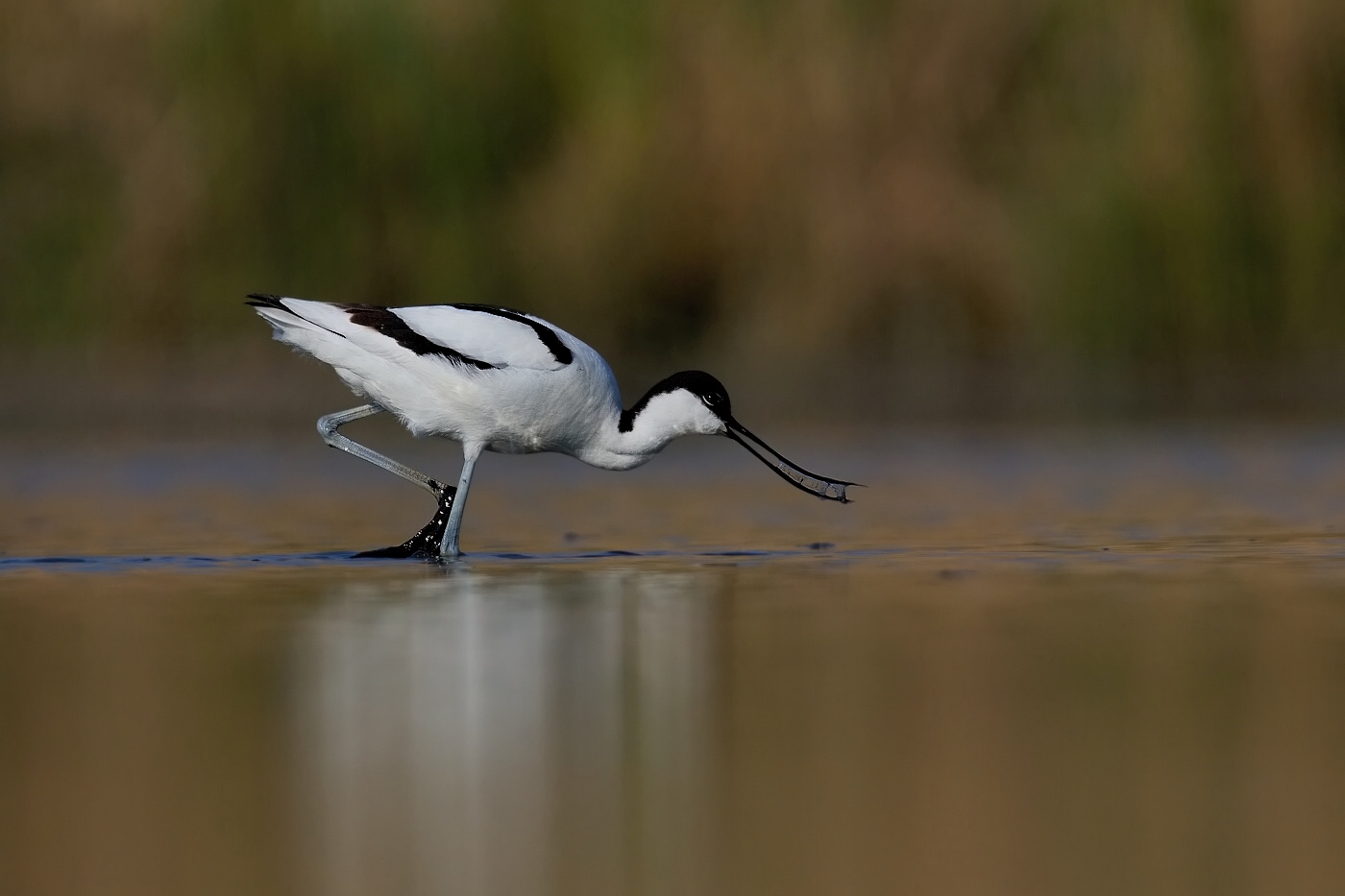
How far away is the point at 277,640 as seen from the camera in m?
5.52

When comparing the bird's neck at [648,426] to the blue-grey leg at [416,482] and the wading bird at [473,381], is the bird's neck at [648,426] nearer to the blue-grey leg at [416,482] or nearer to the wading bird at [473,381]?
the wading bird at [473,381]

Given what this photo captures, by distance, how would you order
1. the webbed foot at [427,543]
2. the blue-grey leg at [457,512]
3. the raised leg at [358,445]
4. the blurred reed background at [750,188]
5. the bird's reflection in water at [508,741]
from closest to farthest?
the bird's reflection in water at [508,741], the webbed foot at [427,543], the blue-grey leg at [457,512], the raised leg at [358,445], the blurred reed background at [750,188]

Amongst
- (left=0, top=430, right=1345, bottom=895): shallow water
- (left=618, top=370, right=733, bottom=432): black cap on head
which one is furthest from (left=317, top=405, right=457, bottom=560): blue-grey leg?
(left=618, top=370, right=733, bottom=432): black cap on head

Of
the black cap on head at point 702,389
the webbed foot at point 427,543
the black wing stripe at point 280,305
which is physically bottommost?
the webbed foot at point 427,543

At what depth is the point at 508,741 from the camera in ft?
14.2

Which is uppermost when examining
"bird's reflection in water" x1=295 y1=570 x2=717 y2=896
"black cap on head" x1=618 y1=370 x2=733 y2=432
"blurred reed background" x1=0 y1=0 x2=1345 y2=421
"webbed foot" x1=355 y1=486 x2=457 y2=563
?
"blurred reed background" x1=0 y1=0 x2=1345 y2=421

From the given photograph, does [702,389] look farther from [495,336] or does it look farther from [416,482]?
[416,482]

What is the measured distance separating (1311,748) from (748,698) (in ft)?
3.81

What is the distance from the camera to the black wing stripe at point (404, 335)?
7750 mm

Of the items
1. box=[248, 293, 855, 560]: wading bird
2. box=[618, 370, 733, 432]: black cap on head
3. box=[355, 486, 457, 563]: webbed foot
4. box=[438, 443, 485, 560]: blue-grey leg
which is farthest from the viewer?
box=[618, 370, 733, 432]: black cap on head

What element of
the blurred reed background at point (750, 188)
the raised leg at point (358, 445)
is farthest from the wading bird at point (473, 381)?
the blurred reed background at point (750, 188)

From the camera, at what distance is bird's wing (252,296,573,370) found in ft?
25.5

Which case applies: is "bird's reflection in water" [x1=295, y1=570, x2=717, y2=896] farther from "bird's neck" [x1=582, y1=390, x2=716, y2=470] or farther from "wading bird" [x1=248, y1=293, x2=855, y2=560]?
"bird's neck" [x1=582, y1=390, x2=716, y2=470]

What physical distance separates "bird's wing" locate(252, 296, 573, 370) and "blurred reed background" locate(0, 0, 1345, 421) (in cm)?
529
